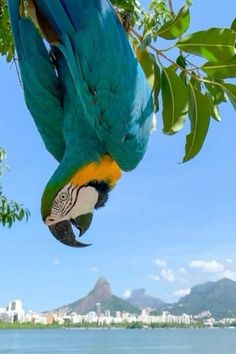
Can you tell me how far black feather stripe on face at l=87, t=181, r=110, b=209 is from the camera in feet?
2.60

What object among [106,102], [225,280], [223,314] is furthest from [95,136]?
[225,280]

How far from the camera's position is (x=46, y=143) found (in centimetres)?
87

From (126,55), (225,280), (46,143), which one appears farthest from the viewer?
(225,280)

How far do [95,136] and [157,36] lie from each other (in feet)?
0.58

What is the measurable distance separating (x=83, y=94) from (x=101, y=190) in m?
0.15

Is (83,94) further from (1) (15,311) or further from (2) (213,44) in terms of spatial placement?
(1) (15,311)

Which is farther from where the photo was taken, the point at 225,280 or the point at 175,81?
the point at 225,280

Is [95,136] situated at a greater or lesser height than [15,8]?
lesser

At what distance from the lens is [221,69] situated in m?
0.79

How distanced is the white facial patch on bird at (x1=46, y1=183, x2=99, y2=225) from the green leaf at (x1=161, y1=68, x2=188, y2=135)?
0.16 m

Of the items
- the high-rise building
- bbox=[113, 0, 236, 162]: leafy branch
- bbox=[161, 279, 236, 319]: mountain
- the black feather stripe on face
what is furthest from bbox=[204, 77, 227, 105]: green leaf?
bbox=[161, 279, 236, 319]: mountain

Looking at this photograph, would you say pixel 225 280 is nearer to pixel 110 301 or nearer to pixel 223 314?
pixel 223 314

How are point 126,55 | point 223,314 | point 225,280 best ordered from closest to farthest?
point 126,55 < point 223,314 < point 225,280

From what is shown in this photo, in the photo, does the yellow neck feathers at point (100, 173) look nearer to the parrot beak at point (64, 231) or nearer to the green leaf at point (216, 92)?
the parrot beak at point (64, 231)
